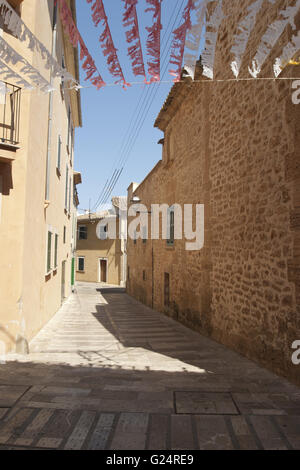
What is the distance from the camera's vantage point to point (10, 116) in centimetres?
582

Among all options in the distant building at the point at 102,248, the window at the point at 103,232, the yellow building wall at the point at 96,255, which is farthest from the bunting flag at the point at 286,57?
the window at the point at 103,232

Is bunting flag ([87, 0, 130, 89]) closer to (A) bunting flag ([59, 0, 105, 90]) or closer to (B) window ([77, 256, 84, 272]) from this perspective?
(A) bunting flag ([59, 0, 105, 90])

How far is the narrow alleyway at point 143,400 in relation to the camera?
2807 mm

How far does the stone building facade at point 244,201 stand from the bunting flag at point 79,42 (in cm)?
129

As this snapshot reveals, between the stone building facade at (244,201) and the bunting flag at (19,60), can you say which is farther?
the stone building facade at (244,201)

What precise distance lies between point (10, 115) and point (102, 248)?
2530cm

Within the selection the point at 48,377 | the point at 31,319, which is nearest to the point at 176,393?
the point at 48,377

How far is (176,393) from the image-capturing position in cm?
386

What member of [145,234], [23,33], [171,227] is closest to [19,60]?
[23,33]

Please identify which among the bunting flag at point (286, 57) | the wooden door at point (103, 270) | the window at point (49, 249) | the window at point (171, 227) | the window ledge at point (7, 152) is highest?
the bunting flag at point (286, 57)

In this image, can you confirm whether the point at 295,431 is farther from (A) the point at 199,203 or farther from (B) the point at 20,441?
(A) the point at 199,203

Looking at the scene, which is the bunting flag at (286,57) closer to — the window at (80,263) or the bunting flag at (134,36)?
the bunting flag at (134,36)

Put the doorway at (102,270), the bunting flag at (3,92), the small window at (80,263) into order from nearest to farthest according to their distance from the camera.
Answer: the bunting flag at (3,92), the doorway at (102,270), the small window at (80,263)

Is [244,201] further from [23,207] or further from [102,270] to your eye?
[102,270]
